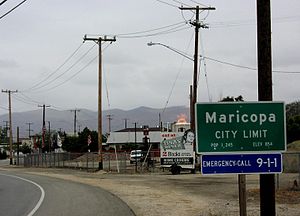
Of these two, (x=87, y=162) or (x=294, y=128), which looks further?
(x=294, y=128)

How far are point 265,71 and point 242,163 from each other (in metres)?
1.55

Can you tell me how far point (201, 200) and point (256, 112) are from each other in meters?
13.6

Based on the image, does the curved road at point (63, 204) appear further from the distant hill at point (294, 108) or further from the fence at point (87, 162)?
the distant hill at point (294, 108)

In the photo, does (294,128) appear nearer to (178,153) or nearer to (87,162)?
(87,162)

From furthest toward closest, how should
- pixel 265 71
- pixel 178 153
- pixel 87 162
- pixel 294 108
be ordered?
pixel 294 108 → pixel 87 162 → pixel 178 153 → pixel 265 71

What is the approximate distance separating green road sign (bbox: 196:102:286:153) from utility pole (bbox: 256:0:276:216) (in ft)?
2.64

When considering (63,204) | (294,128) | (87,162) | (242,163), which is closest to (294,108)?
(294,128)

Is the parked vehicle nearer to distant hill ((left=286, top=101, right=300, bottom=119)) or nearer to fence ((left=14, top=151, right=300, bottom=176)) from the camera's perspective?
fence ((left=14, top=151, right=300, bottom=176))

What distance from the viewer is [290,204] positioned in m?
17.9

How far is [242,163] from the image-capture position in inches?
293

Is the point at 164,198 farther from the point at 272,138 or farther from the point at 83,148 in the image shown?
the point at 83,148

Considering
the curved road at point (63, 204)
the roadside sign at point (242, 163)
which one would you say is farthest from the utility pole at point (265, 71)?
the curved road at point (63, 204)

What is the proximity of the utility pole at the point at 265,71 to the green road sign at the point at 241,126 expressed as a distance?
81 cm

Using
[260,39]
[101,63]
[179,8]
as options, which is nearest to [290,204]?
[260,39]
